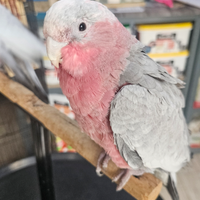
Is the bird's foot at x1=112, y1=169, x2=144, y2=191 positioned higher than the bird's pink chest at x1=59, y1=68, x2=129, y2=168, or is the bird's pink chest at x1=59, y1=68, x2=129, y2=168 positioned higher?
the bird's pink chest at x1=59, y1=68, x2=129, y2=168

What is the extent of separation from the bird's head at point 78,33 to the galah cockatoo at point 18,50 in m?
0.28

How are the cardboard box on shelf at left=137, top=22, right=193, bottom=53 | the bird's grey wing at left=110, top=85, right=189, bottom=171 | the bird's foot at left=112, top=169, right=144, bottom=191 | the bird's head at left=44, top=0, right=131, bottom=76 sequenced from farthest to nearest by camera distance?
the cardboard box on shelf at left=137, top=22, right=193, bottom=53 < the bird's foot at left=112, top=169, right=144, bottom=191 < the bird's grey wing at left=110, top=85, right=189, bottom=171 < the bird's head at left=44, top=0, right=131, bottom=76

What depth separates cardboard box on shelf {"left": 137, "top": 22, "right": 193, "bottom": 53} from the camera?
1.03 meters

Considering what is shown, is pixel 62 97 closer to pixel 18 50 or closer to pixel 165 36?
pixel 18 50

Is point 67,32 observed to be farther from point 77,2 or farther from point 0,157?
point 0,157

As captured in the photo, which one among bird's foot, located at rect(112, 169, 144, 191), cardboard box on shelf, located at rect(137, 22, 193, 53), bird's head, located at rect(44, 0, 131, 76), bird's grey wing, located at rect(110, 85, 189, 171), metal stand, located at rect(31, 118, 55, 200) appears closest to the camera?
bird's head, located at rect(44, 0, 131, 76)

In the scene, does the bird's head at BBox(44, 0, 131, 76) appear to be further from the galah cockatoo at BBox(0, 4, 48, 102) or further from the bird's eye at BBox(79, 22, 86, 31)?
the galah cockatoo at BBox(0, 4, 48, 102)

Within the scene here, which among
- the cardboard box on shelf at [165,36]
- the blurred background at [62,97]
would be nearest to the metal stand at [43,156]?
the blurred background at [62,97]

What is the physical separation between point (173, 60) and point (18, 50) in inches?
32.4

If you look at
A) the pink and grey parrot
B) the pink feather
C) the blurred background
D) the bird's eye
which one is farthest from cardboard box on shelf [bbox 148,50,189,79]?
the bird's eye

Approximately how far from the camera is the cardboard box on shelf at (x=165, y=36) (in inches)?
40.4

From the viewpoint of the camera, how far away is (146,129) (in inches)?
21.9

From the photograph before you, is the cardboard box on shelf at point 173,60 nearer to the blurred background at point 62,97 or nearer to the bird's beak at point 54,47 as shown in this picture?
the blurred background at point 62,97

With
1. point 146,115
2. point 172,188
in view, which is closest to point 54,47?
point 146,115
